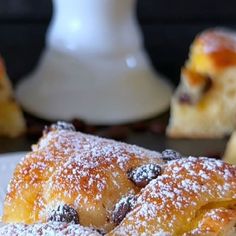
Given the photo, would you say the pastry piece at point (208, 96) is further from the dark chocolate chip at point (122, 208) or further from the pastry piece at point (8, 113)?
the dark chocolate chip at point (122, 208)

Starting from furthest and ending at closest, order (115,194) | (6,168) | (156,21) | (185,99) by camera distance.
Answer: (156,21) → (185,99) → (6,168) → (115,194)

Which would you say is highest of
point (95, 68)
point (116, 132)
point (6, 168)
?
point (6, 168)

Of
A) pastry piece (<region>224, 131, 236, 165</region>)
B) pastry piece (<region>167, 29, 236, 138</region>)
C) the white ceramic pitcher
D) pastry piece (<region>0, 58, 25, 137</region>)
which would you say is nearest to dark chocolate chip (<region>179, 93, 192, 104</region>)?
pastry piece (<region>167, 29, 236, 138</region>)

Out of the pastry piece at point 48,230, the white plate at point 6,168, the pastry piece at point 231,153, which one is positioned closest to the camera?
the pastry piece at point 48,230

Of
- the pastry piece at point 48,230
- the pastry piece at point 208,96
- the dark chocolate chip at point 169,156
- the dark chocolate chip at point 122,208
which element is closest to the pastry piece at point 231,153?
the pastry piece at point 208,96

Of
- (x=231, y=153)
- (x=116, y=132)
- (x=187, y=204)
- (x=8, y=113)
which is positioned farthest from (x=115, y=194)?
(x=8, y=113)

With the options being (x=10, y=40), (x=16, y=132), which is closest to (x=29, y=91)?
(x=16, y=132)

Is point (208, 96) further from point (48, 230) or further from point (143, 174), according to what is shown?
point (48, 230)
